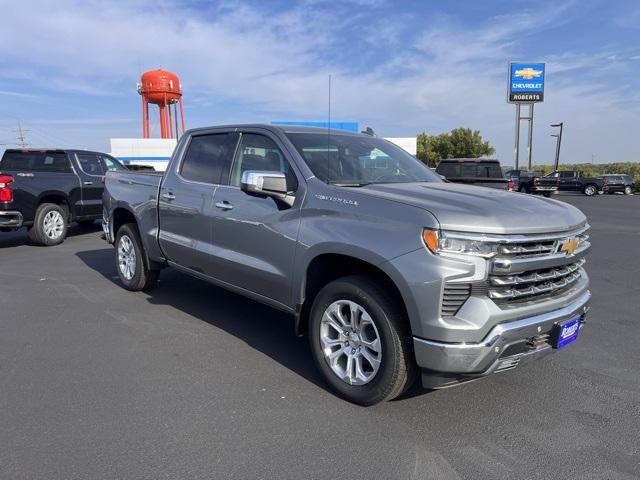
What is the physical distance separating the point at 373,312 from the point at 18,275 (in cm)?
630

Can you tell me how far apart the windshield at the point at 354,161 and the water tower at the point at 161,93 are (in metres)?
34.3

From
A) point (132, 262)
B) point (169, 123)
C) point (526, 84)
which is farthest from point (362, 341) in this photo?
point (526, 84)

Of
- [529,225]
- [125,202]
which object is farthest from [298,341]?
[125,202]

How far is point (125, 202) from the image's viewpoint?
20.0 feet

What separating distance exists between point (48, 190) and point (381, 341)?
9034mm

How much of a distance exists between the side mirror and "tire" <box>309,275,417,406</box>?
0.80m

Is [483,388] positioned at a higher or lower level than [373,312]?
lower

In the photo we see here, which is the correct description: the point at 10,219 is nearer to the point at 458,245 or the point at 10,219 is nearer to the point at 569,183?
the point at 458,245

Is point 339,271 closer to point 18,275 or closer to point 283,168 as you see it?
point 283,168

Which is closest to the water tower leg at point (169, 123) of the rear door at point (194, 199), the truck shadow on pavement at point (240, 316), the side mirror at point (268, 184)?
the truck shadow on pavement at point (240, 316)

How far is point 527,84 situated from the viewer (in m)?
43.4

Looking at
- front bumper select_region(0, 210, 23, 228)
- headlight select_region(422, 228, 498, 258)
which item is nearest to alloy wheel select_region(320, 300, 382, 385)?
headlight select_region(422, 228, 498, 258)

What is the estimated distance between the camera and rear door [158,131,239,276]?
470 centimetres

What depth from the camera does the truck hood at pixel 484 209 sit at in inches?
114
